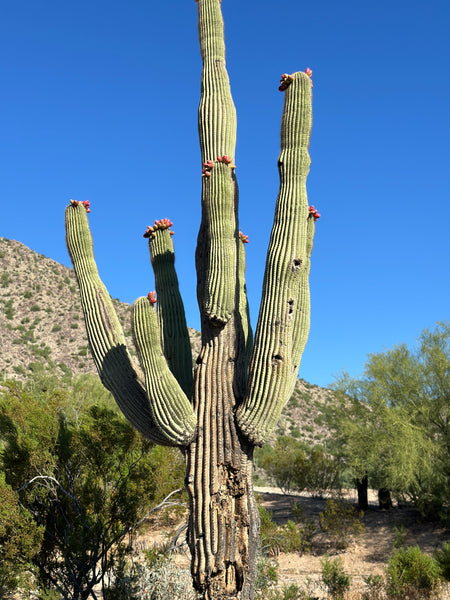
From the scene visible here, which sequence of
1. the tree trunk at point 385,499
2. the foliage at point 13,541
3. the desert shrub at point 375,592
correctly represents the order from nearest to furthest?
1. the foliage at point 13,541
2. the desert shrub at point 375,592
3. the tree trunk at point 385,499

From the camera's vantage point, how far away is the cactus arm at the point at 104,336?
604 cm

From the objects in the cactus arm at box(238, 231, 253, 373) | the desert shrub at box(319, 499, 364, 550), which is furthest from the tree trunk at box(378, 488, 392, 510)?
the cactus arm at box(238, 231, 253, 373)

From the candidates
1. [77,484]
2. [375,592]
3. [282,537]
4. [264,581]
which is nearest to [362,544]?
[282,537]

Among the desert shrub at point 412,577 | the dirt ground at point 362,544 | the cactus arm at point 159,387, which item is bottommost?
the dirt ground at point 362,544

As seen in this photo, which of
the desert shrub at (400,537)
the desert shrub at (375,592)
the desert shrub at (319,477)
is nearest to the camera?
the desert shrub at (375,592)

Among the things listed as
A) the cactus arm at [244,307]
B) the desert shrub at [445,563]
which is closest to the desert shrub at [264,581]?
the desert shrub at [445,563]

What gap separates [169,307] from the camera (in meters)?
6.50

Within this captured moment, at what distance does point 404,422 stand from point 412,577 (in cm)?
664

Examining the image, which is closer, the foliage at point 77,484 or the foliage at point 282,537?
the foliage at point 77,484

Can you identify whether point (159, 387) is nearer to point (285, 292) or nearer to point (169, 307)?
point (169, 307)

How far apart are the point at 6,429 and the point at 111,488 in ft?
6.34

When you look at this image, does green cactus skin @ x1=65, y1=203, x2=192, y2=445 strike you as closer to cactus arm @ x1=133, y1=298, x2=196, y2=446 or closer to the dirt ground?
cactus arm @ x1=133, y1=298, x2=196, y2=446

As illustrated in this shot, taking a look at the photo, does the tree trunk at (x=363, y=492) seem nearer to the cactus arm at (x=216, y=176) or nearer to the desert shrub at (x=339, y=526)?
the desert shrub at (x=339, y=526)

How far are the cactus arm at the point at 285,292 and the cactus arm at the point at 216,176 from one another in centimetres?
46
